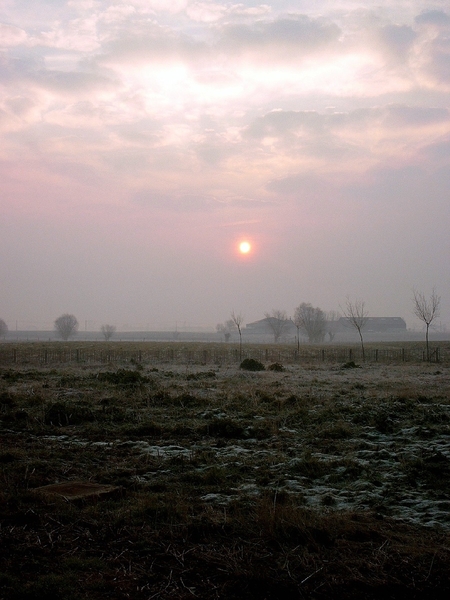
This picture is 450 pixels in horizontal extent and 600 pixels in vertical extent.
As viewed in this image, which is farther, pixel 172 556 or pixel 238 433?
pixel 238 433

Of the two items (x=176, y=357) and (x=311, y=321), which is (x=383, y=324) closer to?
(x=311, y=321)

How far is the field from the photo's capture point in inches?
172

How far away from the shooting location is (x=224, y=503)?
6461 millimetres

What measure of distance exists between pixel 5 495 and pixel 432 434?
8.25m

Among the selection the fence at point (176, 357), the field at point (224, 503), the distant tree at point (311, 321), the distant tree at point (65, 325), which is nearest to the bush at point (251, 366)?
the fence at point (176, 357)

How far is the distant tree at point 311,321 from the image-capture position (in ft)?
384

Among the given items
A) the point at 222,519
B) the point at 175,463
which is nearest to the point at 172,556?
the point at 222,519

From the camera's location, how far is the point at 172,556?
4.88m

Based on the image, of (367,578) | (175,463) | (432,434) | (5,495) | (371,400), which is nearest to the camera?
(367,578)

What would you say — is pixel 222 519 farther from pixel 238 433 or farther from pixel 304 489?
pixel 238 433

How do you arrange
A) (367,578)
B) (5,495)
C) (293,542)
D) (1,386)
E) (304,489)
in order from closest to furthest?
(367,578) → (293,542) → (5,495) → (304,489) → (1,386)

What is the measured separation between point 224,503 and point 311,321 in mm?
114337

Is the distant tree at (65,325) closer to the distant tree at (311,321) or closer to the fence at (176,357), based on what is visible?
the distant tree at (311,321)

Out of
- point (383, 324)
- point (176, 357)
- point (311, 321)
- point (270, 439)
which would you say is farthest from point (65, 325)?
point (270, 439)
